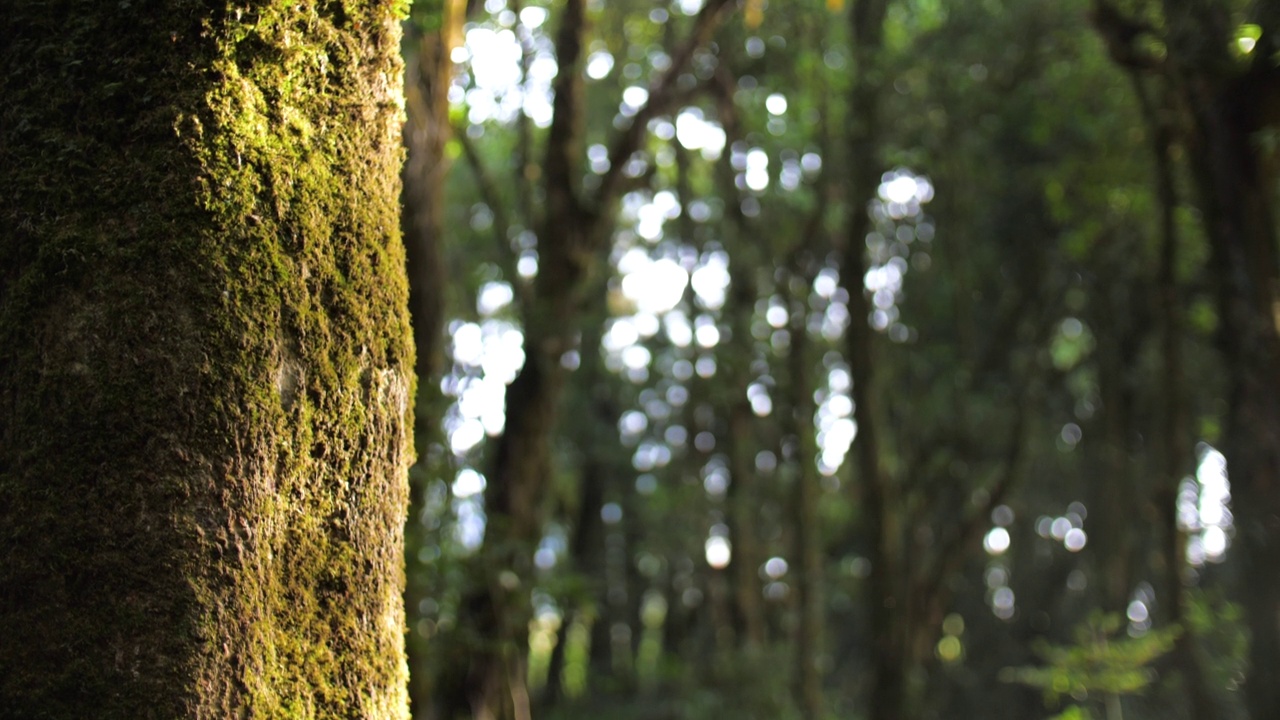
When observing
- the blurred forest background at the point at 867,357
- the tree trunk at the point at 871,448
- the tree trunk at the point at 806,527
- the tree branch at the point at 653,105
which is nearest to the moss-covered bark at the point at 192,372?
the blurred forest background at the point at 867,357

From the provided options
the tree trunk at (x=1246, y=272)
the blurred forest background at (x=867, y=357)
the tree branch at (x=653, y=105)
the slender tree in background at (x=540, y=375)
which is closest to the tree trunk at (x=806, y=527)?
the blurred forest background at (x=867, y=357)

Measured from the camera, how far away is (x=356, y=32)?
6.93ft

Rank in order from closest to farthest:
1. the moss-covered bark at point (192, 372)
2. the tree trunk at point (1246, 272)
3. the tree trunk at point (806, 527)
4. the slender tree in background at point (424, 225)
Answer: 1. the moss-covered bark at point (192, 372)
2. the slender tree in background at point (424, 225)
3. the tree trunk at point (1246, 272)
4. the tree trunk at point (806, 527)

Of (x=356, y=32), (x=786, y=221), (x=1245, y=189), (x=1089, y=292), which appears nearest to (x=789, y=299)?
(x=786, y=221)

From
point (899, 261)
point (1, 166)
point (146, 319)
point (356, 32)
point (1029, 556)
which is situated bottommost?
point (1029, 556)

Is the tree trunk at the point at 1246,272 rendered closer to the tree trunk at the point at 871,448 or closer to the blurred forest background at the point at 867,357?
the blurred forest background at the point at 867,357

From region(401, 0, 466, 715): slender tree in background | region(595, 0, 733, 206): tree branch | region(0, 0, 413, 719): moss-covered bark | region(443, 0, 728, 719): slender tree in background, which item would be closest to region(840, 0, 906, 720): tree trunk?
region(595, 0, 733, 206): tree branch

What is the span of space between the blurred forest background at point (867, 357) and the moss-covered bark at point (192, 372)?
3.58m

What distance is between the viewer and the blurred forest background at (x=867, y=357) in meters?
6.85

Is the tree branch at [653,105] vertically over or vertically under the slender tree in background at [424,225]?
over

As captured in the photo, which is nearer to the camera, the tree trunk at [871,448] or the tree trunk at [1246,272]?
the tree trunk at [1246,272]

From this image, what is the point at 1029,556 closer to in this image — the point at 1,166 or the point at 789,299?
the point at 789,299

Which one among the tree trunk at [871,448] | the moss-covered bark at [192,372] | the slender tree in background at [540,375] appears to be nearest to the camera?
the moss-covered bark at [192,372]

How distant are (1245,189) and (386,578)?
6447 mm
